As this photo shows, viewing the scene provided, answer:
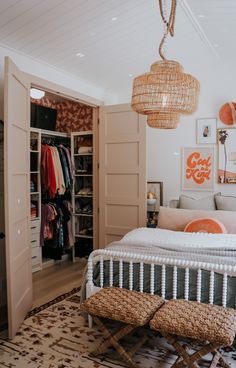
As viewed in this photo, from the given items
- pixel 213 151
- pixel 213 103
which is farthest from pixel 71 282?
pixel 213 103

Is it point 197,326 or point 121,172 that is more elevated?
point 121,172

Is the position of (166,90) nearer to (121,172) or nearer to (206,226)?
(206,226)

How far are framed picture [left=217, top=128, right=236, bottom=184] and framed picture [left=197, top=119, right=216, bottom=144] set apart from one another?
8cm

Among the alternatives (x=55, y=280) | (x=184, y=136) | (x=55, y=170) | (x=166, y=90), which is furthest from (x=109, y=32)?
(x=55, y=280)

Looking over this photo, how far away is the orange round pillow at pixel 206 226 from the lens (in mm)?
3430

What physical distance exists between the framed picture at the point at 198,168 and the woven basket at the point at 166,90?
218cm

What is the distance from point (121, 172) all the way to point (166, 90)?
6.87ft

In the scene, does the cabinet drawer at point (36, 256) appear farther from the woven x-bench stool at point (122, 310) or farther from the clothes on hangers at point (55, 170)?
the woven x-bench stool at point (122, 310)

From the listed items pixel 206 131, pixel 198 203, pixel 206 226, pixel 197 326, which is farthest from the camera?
pixel 206 131

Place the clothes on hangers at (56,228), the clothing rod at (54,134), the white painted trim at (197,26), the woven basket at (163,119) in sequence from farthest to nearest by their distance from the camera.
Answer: the clothing rod at (54,134), the clothes on hangers at (56,228), the white painted trim at (197,26), the woven basket at (163,119)

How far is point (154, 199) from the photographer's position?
15.2ft

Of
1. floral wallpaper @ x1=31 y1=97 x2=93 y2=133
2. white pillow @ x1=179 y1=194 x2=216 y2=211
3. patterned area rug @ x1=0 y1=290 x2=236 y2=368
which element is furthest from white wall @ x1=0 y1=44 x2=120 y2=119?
patterned area rug @ x1=0 y1=290 x2=236 y2=368

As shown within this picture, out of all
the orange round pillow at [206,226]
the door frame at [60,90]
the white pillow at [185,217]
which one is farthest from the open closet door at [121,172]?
the orange round pillow at [206,226]

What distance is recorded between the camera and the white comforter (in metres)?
2.63
